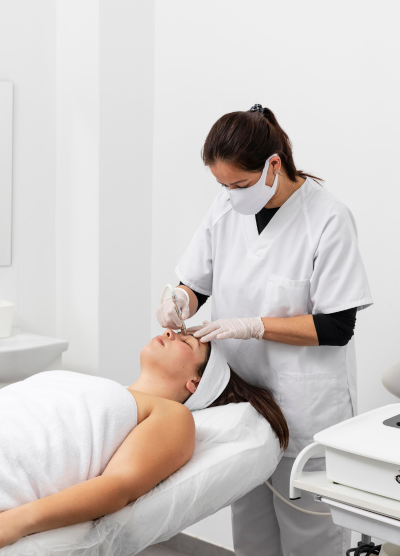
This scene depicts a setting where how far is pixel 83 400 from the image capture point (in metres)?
1.29

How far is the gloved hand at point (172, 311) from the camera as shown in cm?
162

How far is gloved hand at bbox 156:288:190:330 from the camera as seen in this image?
5.32 ft

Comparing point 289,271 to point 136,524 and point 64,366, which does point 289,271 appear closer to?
point 136,524

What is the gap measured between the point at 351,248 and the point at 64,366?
1.61 m

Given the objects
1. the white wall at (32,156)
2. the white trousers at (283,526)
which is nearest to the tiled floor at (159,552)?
the white trousers at (283,526)

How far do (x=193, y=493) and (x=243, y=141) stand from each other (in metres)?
0.84

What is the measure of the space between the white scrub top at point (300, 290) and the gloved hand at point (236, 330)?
0.10 meters

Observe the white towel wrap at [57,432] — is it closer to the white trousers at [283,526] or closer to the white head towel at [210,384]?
the white head towel at [210,384]

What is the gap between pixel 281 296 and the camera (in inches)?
61.0

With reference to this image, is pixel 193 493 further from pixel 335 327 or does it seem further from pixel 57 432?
pixel 335 327

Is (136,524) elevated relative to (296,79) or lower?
lower

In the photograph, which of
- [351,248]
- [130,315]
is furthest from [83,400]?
[130,315]

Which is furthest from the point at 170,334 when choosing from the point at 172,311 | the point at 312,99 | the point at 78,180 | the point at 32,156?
Result: the point at 32,156

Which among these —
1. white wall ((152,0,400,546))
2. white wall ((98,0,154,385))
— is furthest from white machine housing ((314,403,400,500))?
white wall ((98,0,154,385))
